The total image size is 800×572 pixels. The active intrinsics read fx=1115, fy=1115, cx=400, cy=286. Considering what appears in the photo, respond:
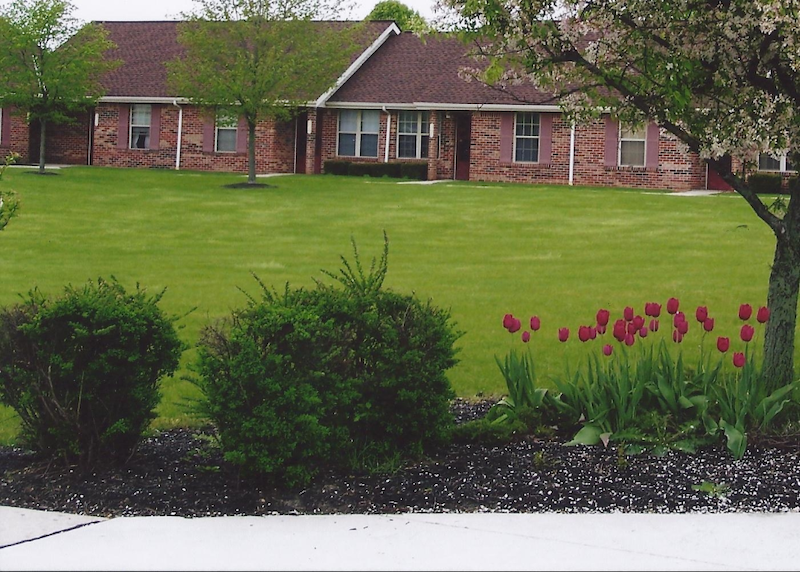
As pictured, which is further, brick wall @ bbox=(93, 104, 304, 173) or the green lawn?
brick wall @ bbox=(93, 104, 304, 173)

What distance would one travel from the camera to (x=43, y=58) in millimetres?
33156

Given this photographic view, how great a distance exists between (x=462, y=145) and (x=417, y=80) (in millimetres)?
2781

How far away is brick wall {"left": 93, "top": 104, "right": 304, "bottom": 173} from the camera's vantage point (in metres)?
37.1

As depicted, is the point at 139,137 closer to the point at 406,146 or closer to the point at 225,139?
the point at 225,139

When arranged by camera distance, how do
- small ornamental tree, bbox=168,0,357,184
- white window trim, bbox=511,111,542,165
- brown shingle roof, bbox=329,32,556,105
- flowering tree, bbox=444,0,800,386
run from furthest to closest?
1. brown shingle roof, bbox=329,32,556,105
2. white window trim, bbox=511,111,542,165
3. small ornamental tree, bbox=168,0,357,184
4. flowering tree, bbox=444,0,800,386

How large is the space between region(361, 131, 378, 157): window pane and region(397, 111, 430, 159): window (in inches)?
31.9

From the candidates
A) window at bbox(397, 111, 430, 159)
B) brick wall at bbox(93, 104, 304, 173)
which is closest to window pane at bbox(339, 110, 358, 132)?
window at bbox(397, 111, 430, 159)

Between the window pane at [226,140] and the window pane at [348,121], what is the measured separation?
369 centimetres

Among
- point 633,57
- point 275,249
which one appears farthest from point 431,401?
point 275,249

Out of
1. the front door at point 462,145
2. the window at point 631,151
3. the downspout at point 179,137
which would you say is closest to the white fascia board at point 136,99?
the downspout at point 179,137

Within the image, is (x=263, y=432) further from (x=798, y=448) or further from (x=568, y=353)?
→ (x=568, y=353)

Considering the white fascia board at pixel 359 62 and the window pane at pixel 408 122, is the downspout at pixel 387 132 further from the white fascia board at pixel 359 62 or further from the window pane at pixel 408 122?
the white fascia board at pixel 359 62

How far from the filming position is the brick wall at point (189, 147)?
37.1m

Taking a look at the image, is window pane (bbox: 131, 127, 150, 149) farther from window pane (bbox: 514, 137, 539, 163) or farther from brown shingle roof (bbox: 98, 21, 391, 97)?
window pane (bbox: 514, 137, 539, 163)
